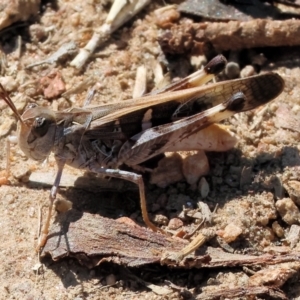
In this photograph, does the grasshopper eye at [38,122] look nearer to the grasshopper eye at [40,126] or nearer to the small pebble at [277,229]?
the grasshopper eye at [40,126]

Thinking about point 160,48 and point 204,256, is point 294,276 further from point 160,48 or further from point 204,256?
point 160,48

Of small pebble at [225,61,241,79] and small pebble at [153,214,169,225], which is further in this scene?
small pebble at [225,61,241,79]

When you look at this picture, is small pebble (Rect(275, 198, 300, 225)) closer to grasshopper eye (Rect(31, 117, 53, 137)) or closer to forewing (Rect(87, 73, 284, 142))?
forewing (Rect(87, 73, 284, 142))

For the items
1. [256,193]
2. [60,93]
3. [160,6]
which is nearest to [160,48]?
[160,6]

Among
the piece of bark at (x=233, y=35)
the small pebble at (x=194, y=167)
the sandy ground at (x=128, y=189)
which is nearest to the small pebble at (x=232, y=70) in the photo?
the piece of bark at (x=233, y=35)

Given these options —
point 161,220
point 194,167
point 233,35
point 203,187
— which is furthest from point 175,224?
point 233,35

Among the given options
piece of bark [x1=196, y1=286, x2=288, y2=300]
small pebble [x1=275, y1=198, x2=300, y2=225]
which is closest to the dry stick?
small pebble [x1=275, y1=198, x2=300, y2=225]

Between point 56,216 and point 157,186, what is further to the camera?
point 157,186
